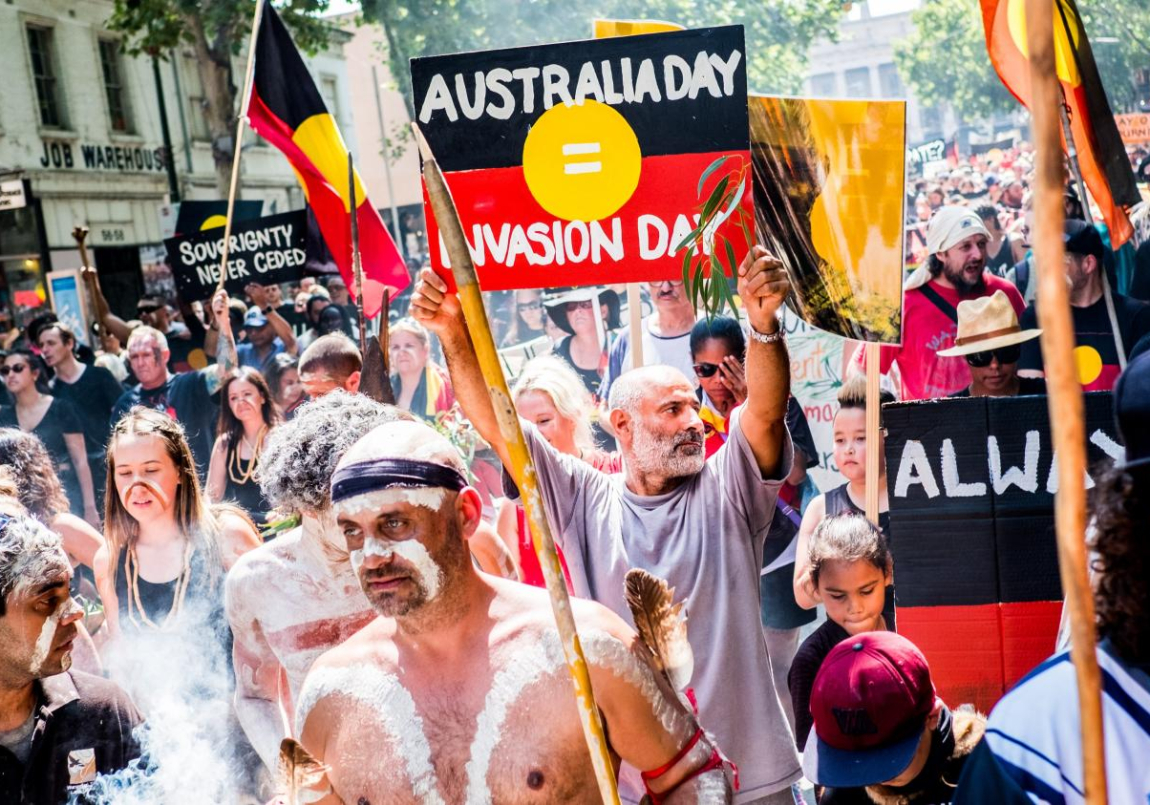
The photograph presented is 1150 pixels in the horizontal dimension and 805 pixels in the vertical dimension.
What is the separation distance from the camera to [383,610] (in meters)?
2.60

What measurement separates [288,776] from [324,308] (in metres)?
8.33

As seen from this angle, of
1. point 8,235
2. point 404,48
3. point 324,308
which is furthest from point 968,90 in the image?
point 324,308

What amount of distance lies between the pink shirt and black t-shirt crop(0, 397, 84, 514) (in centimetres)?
523

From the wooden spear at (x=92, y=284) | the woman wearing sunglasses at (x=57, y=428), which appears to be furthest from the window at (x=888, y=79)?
the woman wearing sunglasses at (x=57, y=428)

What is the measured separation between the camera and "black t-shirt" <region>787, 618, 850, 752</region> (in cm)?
391

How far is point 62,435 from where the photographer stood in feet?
Result: 28.1

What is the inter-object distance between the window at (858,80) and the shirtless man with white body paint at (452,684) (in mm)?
103447

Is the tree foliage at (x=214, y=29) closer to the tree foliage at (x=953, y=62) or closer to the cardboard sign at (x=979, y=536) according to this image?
the cardboard sign at (x=979, y=536)

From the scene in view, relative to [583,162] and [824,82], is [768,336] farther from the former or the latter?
[824,82]

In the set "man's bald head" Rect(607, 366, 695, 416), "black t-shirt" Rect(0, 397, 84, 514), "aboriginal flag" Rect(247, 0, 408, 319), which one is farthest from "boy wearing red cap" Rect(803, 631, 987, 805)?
"black t-shirt" Rect(0, 397, 84, 514)

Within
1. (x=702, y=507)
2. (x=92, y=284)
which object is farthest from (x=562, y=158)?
(x=92, y=284)

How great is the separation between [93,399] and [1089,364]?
21.7ft

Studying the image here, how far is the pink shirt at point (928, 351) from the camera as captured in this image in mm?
6355

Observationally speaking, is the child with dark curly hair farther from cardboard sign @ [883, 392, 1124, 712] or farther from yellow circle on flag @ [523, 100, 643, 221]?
yellow circle on flag @ [523, 100, 643, 221]
